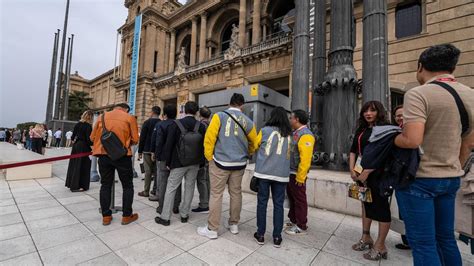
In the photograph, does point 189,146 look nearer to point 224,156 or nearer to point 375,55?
point 224,156

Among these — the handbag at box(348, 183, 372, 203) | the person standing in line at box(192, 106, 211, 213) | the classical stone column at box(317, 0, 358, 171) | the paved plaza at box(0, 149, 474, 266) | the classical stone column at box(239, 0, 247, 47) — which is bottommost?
the paved plaza at box(0, 149, 474, 266)

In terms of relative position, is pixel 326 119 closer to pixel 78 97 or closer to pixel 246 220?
pixel 246 220

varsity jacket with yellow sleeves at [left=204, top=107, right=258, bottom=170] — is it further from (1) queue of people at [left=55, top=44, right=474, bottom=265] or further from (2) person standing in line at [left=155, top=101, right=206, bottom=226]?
(2) person standing in line at [left=155, top=101, right=206, bottom=226]

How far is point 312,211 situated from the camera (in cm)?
412

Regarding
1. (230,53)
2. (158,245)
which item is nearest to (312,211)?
(158,245)

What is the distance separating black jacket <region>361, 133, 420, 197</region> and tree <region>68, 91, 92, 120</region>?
6013cm

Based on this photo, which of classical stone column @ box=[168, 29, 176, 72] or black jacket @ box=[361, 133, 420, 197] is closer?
black jacket @ box=[361, 133, 420, 197]

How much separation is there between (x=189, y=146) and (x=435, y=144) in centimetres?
280

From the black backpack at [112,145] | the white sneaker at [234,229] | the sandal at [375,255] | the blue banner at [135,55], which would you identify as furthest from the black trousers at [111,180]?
the blue banner at [135,55]

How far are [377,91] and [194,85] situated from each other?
1869cm

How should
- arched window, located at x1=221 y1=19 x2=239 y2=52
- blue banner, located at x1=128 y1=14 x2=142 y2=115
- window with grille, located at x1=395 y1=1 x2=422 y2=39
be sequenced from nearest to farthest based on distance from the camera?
window with grille, located at x1=395 y1=1 x2=422 y2=39, blue banner, located at x1=128 y1=14 x2=142 y2=115, arched window, located at x1=221 y1=19 x2=239 y2=52

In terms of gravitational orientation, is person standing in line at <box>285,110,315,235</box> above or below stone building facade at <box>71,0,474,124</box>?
below

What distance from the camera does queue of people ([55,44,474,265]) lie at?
1560mm

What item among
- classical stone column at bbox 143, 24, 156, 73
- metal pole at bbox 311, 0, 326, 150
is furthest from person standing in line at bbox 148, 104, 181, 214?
classical stone column at bbox 143, 24, 156, 73
